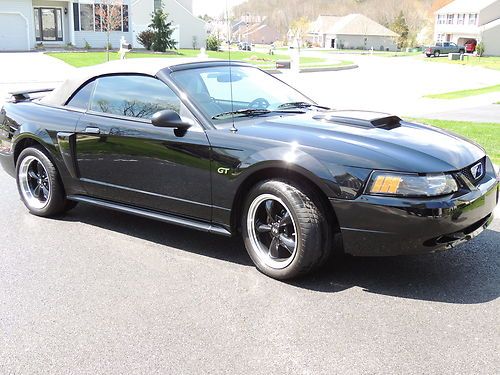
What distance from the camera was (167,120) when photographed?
4.45m

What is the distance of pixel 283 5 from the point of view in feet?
578

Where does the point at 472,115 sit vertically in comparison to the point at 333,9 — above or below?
below

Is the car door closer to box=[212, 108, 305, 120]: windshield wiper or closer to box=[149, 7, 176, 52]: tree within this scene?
box=[212, 108, 305, 120]: windshield wiper

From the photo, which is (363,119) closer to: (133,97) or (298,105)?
(298,105)

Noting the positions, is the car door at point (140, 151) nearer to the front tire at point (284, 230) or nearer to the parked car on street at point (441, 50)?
the front tire at point (284, 230)

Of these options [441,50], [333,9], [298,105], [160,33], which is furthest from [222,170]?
[333,9]

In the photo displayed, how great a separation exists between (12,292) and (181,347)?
4.93 ft

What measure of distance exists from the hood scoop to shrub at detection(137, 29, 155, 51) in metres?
42.0

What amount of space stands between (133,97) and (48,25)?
4346 cm

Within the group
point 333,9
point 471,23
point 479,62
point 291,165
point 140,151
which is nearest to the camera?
point 291,165

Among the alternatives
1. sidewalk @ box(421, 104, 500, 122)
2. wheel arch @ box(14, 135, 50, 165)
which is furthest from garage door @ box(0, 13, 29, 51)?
wheel arch @ box(14, 135, 50, 165)

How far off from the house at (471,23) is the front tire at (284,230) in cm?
8187

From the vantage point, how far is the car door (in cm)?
456

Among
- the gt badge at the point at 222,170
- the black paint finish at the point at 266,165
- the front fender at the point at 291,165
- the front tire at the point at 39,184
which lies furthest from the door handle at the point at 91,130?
the front fender at the point at 291,165
